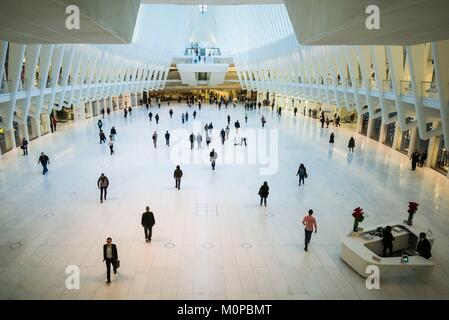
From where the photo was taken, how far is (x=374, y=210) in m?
10.5

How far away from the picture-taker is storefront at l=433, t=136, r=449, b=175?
48.8 feet

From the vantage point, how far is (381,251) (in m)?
7.64

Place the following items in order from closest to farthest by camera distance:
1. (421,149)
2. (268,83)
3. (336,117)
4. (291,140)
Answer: (421,149) → (291,140) → (336,117) → (268,83)

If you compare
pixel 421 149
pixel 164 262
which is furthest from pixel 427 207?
pixel 164 262

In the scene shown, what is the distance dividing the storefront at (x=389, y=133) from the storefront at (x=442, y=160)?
5014 mm

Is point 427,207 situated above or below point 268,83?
below

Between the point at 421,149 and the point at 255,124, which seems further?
the point at 255,124

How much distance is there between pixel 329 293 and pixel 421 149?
13.7 meters

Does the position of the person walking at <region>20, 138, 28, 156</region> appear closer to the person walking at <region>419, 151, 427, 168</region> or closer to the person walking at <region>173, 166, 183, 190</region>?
the person walking at <region>173, 166, 183, 190</region>

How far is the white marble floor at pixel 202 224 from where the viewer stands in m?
6.48

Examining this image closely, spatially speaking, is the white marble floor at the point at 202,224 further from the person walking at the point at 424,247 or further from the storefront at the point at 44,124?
the storefront at the point at 44,124

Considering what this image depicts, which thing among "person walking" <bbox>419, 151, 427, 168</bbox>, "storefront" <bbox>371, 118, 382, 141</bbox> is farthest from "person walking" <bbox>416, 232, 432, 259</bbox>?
"storefront" <bbox>371, 118, 382, 141</bbox>
